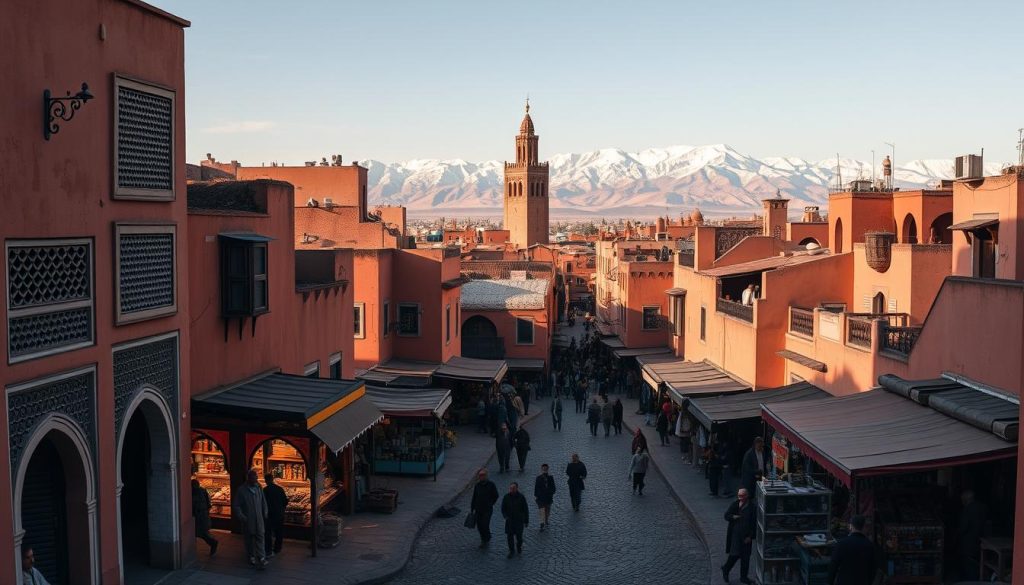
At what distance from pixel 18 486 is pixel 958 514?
10.4 m

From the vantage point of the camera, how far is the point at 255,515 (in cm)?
1346

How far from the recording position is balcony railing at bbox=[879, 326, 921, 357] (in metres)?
16.9

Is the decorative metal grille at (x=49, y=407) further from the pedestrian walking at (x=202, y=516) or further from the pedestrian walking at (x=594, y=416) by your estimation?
the pedestrian walking at (x=594, y=416)

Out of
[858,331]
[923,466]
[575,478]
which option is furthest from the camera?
[858,331]

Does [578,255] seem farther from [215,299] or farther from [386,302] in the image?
[215,299]

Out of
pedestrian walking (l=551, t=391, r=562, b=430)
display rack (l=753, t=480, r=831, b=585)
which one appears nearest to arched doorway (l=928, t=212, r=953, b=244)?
pedestrian walking (l=551, t=391, r=562, b=430)

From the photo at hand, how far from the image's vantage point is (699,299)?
31.6 meters

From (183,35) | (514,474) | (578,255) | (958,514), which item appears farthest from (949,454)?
(578,255)

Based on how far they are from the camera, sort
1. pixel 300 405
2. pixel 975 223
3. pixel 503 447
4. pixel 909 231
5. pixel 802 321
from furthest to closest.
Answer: pixel 909 231 < pixel 802 321 < pixel 503 447 < pixel 975 223 < pixel 300 405

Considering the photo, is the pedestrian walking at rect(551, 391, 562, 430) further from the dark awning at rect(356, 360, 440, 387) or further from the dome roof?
the dome roof

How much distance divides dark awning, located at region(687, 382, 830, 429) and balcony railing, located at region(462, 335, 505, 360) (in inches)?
670

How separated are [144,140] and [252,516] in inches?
200

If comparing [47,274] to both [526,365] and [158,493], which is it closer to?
[158,493]

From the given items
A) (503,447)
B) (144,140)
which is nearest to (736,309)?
(503,447)
